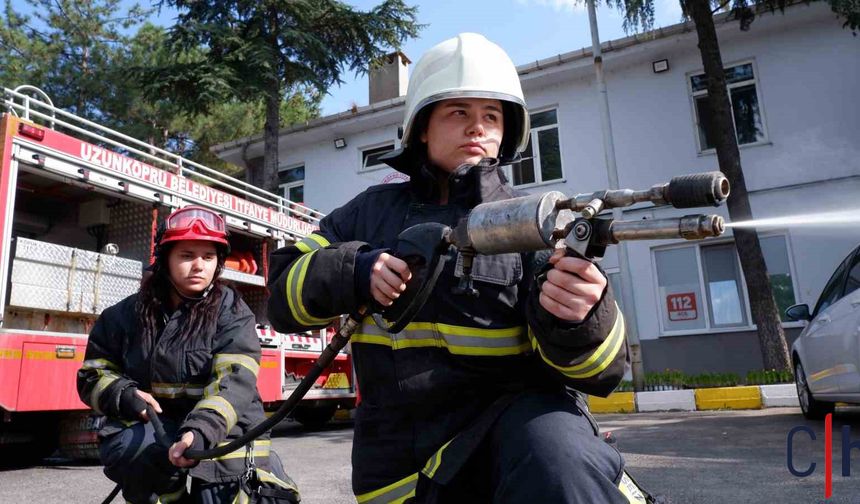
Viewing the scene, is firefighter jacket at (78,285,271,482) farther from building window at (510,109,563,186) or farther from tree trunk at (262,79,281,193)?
tree trunk at (262,79,281,193)

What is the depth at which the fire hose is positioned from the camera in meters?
1.05

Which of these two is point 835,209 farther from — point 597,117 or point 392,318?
point 392,318

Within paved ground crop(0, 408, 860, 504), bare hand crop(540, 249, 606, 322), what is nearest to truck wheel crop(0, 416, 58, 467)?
paved ground crop(0, 408, 860, 504)

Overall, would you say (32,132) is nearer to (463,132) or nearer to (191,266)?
(191,266)

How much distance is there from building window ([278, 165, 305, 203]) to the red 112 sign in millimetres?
9772

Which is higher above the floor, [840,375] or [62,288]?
[62,288]

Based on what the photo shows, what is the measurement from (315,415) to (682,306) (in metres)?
7.08

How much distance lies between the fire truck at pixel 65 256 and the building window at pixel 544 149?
25.4 feet

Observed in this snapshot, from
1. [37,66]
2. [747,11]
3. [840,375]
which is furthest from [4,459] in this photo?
[37,66]

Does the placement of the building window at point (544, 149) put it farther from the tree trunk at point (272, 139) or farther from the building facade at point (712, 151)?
the tree trunk at point (272, 139)

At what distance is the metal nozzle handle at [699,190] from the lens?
3.42ft

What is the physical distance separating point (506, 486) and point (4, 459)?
235 inches

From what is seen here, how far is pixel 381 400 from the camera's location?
1.44 metres

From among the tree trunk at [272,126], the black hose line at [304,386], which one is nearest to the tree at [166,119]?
the tree trunk at [272,126]
